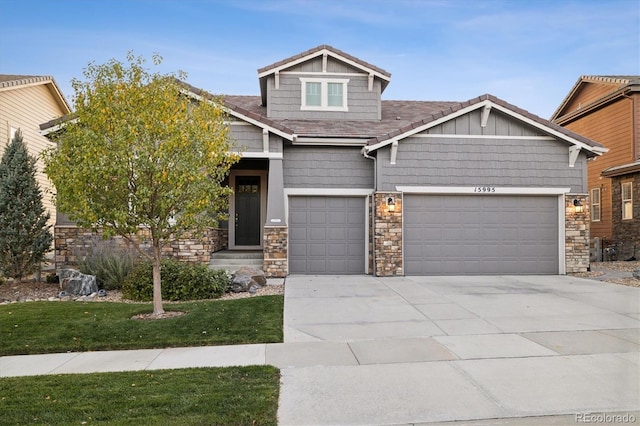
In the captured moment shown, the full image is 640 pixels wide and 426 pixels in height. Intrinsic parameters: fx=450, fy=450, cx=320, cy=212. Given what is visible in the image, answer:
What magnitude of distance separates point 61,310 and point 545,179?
40.4 feet

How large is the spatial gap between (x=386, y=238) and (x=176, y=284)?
568cm

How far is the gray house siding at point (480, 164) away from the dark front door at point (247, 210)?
4470 millimetres

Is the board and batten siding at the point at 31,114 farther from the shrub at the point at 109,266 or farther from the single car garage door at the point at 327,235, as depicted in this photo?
the single car garage door at the point at 327,235

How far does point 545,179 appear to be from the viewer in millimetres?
12805

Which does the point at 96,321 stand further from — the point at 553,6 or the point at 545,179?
the point at 545,179

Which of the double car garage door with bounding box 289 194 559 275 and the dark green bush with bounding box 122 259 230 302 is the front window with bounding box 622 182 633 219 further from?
the dark green bush with bounding box 122 259 230 302

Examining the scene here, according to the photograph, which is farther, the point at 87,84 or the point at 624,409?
the point at 87,84

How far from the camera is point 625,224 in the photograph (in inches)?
687

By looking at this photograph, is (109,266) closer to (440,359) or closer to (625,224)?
(440,359)

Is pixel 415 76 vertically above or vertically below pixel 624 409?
above

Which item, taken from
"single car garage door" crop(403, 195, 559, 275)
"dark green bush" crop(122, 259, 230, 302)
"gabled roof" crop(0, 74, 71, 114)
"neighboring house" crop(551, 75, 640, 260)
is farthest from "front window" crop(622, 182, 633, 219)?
"gabled roof" crop(0, 74, 71, 114)

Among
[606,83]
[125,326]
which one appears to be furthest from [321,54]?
→ [606,83]

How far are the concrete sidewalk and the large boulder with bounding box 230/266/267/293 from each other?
131cm

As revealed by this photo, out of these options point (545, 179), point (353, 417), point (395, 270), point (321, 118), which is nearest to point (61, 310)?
point (353, 417)
